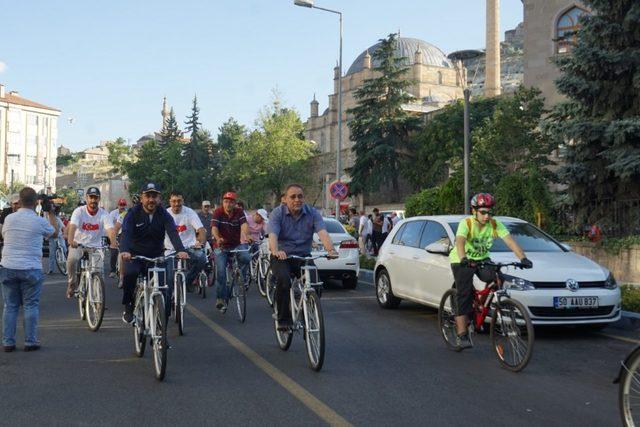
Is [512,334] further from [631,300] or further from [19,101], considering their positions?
A: [19,101]

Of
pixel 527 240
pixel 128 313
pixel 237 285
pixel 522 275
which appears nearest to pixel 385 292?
pixel 237 285

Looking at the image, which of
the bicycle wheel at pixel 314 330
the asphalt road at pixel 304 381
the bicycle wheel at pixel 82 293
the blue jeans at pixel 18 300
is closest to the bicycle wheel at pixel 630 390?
the asphalt road at pixel 304 381

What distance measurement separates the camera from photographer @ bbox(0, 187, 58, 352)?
799 cm

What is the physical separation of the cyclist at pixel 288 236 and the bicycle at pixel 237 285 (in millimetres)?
2590

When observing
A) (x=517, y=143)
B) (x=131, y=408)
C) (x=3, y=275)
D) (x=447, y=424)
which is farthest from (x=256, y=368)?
(x=517, y=143)

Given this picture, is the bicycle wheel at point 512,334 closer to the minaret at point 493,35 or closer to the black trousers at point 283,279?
the black trousers at point 283,279

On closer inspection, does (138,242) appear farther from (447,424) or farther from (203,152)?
(203,152)

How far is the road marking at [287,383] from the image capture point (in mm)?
5266

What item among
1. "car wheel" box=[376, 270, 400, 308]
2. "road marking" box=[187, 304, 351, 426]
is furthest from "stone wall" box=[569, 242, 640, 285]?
A: "road marking" box=[187, 304, 351, 426]

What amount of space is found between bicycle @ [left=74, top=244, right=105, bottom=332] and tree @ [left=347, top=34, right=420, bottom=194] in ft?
150

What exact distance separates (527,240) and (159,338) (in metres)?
5.50

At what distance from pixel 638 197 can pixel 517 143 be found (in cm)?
968

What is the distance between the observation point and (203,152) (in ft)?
294

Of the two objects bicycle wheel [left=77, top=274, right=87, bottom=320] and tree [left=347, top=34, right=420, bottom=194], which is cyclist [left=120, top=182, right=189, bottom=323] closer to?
bicycle wheel [left=77, top=274, right=87, bottom=320]
